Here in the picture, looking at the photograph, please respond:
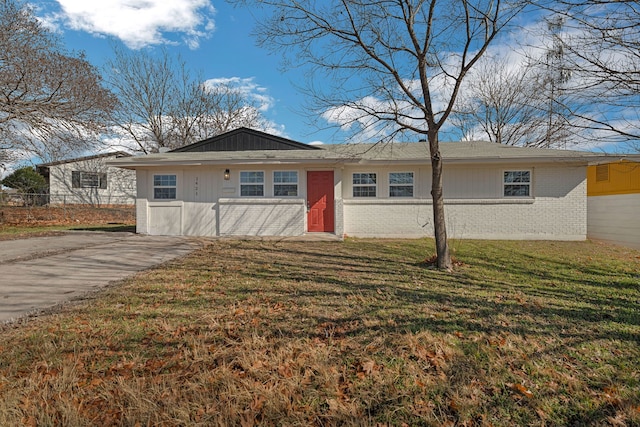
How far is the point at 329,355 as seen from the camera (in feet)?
8.92

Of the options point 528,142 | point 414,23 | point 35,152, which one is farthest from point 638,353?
point 528,142

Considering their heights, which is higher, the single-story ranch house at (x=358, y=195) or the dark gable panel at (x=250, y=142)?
the dark gable panel at (x=250, y=142)

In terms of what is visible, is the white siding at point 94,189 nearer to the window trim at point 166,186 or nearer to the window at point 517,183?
the window trim at point 166,186

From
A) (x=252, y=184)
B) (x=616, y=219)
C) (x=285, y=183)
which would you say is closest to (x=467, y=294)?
(x=285, y=183)

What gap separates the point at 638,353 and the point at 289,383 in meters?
3.28

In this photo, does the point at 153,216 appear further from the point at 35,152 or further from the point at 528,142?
the point at 528,142

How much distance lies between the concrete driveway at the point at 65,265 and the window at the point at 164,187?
1.94 meters

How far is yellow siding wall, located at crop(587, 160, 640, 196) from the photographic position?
11.0 metres

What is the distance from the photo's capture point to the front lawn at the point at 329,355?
2051 millimetres

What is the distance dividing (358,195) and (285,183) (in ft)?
9.44

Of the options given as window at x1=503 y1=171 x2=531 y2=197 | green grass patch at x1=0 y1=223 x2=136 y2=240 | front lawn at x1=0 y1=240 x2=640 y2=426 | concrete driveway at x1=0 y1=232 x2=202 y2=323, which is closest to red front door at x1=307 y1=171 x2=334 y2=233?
concrete driveway at x1=0 y1=232 x2=202 y2=323

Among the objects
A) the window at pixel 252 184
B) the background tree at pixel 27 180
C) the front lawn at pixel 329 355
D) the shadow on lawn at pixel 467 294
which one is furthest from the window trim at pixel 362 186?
the background tree at pixel 27 180

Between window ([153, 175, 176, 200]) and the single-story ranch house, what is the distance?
0.04 meters

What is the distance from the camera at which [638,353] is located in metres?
2.83
